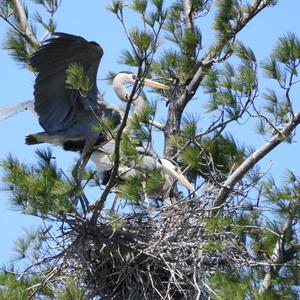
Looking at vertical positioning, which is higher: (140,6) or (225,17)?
(225,17)

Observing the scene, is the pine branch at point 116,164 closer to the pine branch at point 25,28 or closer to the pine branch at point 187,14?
the pine branch at point 25,28

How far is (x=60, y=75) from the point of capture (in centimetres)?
627

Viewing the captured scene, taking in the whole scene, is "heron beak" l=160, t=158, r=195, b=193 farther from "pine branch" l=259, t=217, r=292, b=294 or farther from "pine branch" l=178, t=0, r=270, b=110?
"pine branch" l=259, t=217, r=292, b=294

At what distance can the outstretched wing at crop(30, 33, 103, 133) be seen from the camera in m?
6.18

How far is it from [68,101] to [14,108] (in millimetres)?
291

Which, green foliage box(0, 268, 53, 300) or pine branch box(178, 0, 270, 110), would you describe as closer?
green foliage box(0, 268, 53, 300)

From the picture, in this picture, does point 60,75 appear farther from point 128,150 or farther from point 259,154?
point 259,154

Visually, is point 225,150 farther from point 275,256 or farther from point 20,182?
point 20,182

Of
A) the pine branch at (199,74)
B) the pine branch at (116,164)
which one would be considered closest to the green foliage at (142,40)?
the pine branch at (116,164)

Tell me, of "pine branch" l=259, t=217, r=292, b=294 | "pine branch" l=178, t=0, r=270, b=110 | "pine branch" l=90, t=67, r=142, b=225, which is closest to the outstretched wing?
"pine branch" l=178, t=0, r=270, b=110

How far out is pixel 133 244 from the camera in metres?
5.93

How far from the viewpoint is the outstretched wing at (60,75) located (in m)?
6.18

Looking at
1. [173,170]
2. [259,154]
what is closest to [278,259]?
[259,154]

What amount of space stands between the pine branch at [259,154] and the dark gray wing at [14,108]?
1.30 m
